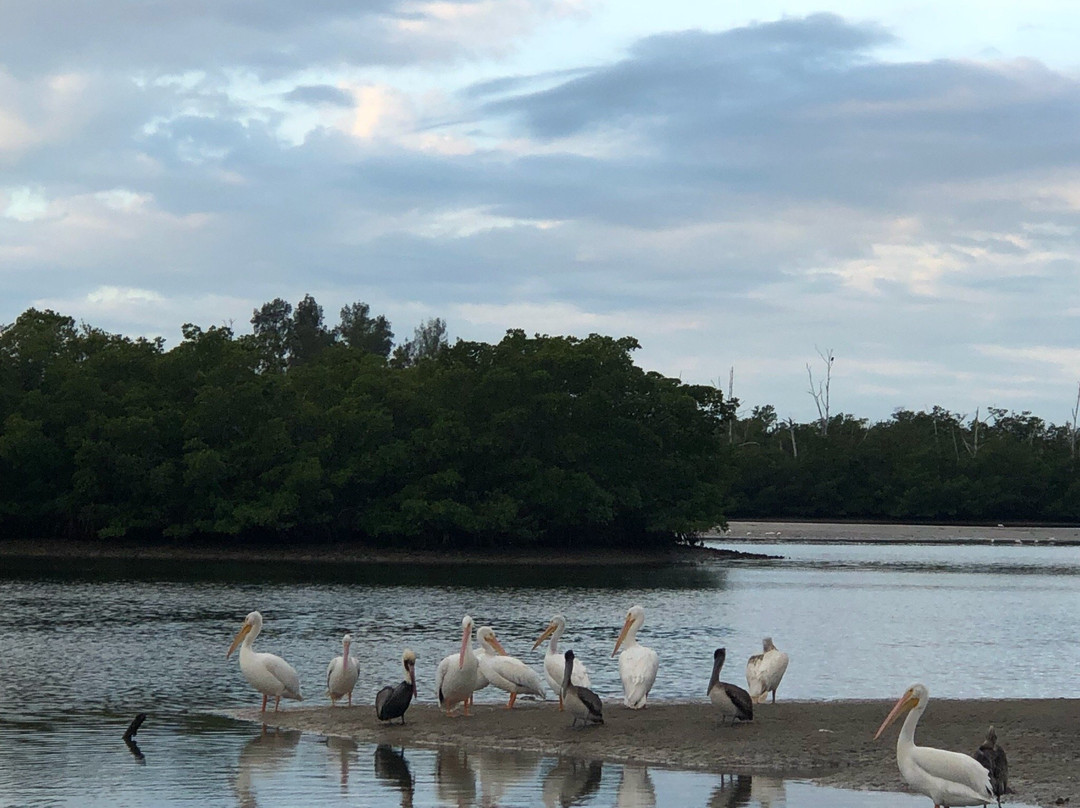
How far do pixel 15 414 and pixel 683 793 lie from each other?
66.3 metres

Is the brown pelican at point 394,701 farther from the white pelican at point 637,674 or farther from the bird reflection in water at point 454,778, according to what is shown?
the white pelican at point 637,674

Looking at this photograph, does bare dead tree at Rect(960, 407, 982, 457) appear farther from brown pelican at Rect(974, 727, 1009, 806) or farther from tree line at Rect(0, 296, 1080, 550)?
brown pelican at Rect(974, 727, 1009, 806)

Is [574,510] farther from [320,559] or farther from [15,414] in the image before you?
[15,414]

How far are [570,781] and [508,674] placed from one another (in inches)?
182

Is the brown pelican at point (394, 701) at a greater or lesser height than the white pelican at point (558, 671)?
lesser

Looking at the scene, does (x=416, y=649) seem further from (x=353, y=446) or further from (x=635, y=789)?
(x=353, y=446)

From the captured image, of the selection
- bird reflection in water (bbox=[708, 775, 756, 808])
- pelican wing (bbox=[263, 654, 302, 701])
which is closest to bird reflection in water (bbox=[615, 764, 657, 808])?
bird reflection in water (bbox=[708, 775, 756, 808])

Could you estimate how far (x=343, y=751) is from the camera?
18250 mm

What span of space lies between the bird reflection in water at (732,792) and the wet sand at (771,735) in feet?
1.49

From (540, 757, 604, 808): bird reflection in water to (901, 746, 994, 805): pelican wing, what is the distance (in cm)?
357

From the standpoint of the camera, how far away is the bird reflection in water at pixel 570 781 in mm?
15094

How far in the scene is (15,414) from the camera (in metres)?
75.1

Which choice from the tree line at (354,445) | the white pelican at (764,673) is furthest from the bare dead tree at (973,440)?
the white pelican at (764,673)

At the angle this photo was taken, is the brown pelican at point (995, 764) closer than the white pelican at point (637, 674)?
Yes
